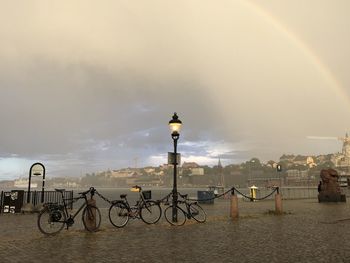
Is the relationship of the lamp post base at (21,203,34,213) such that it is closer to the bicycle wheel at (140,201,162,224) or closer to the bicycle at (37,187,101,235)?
the bicycle wheel at (140,201,162,224)

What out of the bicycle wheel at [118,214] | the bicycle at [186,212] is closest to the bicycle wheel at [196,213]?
the bicycle at [186,212]

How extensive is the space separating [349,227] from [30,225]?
1265 centimetres

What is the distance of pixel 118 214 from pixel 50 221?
2708 mm

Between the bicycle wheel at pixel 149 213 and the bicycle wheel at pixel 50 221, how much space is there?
3.54m

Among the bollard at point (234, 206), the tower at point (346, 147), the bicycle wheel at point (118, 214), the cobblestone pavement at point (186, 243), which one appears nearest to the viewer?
the cobblestone pavement at point (186, 243)

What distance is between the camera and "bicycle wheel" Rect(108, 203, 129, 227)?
14594mm

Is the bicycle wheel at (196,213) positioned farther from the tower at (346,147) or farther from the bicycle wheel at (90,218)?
the tower at (346,147)

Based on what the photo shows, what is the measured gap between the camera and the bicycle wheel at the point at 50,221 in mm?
12758

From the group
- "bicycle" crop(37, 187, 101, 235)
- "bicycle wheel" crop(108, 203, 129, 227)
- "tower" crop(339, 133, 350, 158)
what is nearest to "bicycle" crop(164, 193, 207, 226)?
"bicycle wheel" crop(108, 203, 129, 227)

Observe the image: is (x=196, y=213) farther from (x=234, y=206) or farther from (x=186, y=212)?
(x=234, y=206)

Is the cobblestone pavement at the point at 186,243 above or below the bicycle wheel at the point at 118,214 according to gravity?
below

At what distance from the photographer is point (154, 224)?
1590 cm

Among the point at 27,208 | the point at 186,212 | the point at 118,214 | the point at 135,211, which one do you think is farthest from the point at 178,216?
the point at 27,208

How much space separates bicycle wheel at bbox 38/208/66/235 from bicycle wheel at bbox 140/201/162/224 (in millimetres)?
3541
